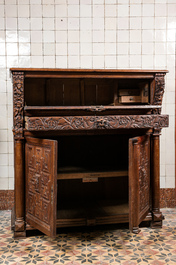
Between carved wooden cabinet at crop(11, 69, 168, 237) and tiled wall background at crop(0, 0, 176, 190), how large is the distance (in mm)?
421

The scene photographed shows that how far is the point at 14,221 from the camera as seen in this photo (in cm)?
332

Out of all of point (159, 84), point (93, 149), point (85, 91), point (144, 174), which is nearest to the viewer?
point (144, 174)

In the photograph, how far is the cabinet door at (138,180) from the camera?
2848mm

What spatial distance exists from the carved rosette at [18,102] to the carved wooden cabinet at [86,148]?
0.03 ft

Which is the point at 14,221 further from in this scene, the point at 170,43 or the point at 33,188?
the point at 170,43

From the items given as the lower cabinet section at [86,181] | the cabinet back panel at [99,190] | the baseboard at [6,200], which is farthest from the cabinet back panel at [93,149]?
the baseboard at [6,200]

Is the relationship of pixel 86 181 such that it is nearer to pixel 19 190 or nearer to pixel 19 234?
pixel 19 190

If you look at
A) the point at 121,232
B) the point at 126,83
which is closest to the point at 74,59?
the point at 126,83

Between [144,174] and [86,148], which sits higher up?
[86,148]

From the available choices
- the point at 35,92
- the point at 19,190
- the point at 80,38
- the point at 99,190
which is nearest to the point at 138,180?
the point at 99,190

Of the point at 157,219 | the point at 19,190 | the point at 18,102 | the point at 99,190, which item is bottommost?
the point at 157,219

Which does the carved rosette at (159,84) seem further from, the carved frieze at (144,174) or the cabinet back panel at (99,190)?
the cabinet back panel at (99,190)

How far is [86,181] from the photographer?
10.9 ft

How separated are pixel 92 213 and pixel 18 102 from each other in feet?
4.94
